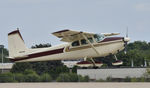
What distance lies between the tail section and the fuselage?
18.8 inches

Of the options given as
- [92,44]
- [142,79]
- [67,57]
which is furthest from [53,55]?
[142,79]

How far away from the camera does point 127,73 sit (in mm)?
47812

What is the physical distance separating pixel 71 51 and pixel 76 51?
1.63ft

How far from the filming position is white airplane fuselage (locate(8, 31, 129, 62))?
39094 mm


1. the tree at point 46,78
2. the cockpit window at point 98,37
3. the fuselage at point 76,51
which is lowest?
the tree at point 46,78

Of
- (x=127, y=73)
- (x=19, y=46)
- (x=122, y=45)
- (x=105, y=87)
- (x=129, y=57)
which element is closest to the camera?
(x=105, y=87)

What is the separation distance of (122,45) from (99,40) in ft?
6.18

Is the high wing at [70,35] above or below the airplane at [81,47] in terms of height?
above

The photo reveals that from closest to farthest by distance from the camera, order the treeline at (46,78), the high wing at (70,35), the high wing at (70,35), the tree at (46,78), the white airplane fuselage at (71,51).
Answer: the high wing at (70,35) → the high wing at (70,35) → the white airplane fuselage at (71,51) → the treeline at (46,78) → the tree at (46,78)

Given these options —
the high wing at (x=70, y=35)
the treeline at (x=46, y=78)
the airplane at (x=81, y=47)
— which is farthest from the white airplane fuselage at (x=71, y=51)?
the treeline at (x=46, y=78)

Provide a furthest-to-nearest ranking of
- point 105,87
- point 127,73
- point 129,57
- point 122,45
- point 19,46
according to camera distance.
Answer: point 129,57 → point 127,73 → point 19,46 → point 122,45 → point 105,87

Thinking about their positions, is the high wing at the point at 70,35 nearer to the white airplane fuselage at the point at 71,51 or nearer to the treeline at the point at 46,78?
the white airplane fuselage at the point at 71,51

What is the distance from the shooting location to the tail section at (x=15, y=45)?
42.3 meters

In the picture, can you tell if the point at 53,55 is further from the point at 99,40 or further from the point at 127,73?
the point at 127,73
